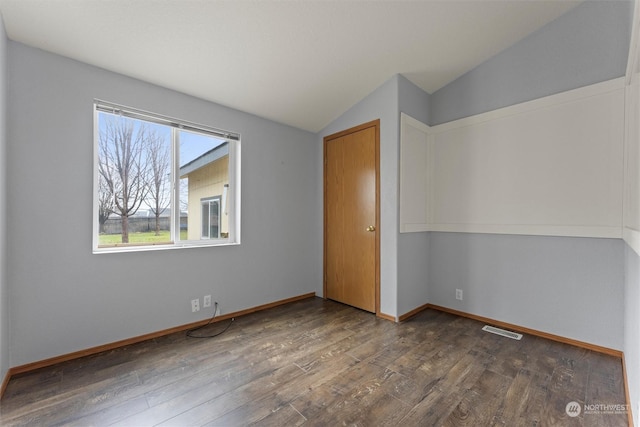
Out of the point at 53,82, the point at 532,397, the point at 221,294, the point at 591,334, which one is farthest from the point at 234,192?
the point at 591,334

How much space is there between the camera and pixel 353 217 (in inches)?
137

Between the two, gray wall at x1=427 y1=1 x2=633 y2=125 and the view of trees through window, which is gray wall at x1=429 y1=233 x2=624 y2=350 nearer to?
gray wall at x1=427 y1=1 x2=633 y2=125

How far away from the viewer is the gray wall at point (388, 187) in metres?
3.00

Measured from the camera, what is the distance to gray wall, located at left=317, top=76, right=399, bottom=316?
9.84 feet

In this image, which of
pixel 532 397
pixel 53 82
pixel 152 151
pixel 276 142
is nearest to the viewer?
pixel 532 397

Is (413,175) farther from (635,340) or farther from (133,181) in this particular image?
(133,181)

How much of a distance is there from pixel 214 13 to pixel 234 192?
174cm

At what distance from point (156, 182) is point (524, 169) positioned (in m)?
3.57

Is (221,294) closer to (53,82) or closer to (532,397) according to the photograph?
(53,82)

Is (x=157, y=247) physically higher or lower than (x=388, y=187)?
lower

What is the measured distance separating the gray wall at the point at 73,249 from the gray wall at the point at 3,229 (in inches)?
2.7

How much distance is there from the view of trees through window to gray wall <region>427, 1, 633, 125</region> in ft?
9.43

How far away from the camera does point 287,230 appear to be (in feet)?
12.0

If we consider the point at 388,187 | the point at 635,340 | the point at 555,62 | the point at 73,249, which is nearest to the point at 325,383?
the point at 635,340
